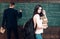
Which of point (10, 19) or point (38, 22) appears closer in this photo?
point (38, 22)

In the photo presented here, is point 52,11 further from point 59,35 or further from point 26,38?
point 26,38

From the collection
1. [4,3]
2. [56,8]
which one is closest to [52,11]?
[56,8]

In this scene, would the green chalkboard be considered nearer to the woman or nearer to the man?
the man

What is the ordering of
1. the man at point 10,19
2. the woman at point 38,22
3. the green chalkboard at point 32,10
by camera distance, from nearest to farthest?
the woman at point 38,22 < the man at point 10,19 < the green chalkboard at point 32,10

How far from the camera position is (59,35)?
11680 mm

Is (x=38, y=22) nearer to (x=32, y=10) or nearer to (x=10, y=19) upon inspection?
(x=10, y=19)

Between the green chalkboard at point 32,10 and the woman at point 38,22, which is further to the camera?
the green chalkboard at point 32,10

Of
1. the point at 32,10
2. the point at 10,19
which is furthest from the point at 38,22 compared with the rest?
the point at 32,10

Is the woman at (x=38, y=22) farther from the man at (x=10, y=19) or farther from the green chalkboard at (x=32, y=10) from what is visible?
the green chalkboard at (x=32, y=10)

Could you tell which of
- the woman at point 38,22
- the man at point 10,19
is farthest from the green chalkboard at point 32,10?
the woman at point 38,22

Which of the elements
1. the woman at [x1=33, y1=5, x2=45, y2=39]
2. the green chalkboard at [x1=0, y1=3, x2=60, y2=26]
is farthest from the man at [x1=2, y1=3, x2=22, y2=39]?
the woman at [x1=33, y1=5, x2=45, y2=39]

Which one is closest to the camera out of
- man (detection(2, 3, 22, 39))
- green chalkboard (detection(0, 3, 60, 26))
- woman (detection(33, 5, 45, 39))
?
woman (detection(33, 5, 45, 39))

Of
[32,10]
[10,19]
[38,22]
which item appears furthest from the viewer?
[32,10]

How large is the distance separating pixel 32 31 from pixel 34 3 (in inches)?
81.0
